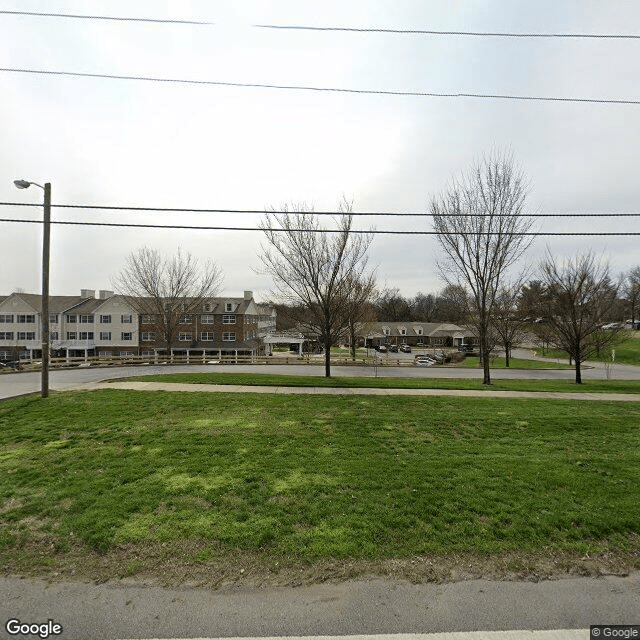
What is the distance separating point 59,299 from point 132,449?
51874 mm

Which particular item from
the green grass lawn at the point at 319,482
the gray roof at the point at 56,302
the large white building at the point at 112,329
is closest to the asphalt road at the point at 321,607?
the green grass lawn at the point at 319,482

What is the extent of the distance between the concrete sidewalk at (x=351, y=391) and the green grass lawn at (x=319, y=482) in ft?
10.4

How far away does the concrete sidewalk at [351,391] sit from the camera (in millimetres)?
11992

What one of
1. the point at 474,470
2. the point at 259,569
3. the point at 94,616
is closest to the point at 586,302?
the point at 474,470

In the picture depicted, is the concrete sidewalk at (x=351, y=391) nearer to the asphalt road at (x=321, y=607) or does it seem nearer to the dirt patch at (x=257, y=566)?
the dirt patch at (x=257, y=566)

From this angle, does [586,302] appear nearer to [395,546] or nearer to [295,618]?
[395,546]

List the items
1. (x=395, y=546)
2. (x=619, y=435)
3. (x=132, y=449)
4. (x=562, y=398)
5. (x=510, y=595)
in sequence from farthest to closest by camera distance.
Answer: (x=562, y=398) → (x=619, y=435) → (x=132, y=449) → (x=395, y=546) → (x=510, y=595)

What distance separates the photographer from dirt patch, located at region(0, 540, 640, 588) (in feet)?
10.3

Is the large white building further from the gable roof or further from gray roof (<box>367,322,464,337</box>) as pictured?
gray roof (<box>367,322,464,337</box>)

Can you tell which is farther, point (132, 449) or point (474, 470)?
point (132, 449)

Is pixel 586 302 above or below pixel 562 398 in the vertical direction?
above

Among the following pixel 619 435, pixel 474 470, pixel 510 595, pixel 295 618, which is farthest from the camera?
pixel 619 435

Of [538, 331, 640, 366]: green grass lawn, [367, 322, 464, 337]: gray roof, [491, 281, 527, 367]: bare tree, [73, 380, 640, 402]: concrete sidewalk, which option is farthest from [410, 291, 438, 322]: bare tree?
[73, 380, 640, 402]: concrete sidewalk

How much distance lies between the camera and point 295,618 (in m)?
2.74
